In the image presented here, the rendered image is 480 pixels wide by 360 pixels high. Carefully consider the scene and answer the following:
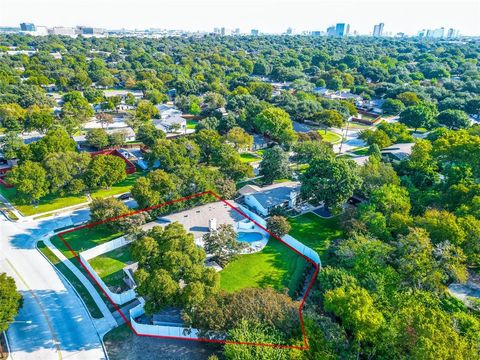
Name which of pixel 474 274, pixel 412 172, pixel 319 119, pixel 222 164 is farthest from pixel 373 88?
pixel 474 274

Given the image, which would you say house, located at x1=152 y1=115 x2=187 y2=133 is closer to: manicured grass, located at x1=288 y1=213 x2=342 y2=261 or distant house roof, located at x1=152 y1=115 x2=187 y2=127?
distant house roof, located at x1=152 y1=115 x2=187 y2=127

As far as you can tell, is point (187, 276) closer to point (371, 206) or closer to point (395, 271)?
point (395, 271)

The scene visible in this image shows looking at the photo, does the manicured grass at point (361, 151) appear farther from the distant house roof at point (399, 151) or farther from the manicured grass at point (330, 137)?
the manicured grass at point (330, 137)

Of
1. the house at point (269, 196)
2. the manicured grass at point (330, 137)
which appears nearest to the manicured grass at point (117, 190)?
the house at point (269, 196)

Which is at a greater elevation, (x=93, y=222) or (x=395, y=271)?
(x=395, y=271)

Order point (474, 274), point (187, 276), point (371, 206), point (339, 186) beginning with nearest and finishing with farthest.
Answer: point (187, 276) → point (474, 274) → point (371, 206) → point (339, 186)

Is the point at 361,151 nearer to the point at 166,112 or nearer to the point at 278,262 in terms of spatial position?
the point at 278,262

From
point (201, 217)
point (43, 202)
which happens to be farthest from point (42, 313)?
point (43, 202)
